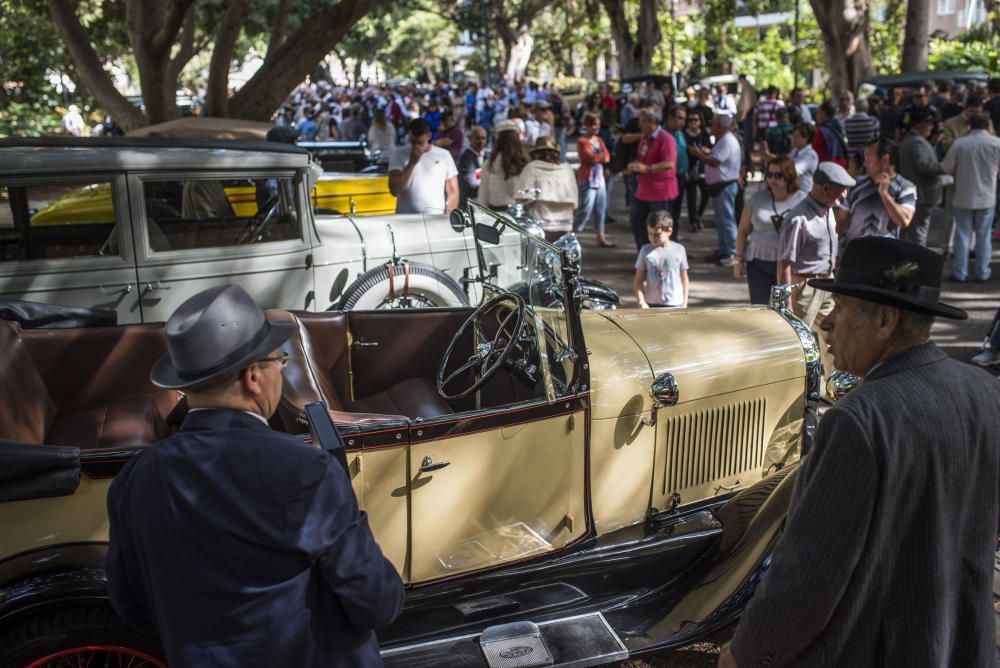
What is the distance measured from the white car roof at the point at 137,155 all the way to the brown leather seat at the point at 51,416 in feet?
5.87

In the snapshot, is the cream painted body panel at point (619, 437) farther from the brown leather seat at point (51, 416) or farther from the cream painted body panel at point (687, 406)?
the brown leather seat at point (51, 416)

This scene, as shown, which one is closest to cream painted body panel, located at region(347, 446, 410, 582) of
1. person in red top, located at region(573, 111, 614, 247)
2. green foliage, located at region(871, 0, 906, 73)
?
person in red top, located at region(573, 111, 614, 247)

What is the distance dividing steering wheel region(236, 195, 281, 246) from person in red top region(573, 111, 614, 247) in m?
5.44

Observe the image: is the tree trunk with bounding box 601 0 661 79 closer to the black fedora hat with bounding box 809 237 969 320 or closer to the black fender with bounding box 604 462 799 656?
the black fender with bounding box 604 462 799 656

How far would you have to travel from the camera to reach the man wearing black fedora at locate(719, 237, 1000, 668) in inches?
76.2

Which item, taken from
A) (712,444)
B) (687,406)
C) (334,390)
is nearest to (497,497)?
(687,406)

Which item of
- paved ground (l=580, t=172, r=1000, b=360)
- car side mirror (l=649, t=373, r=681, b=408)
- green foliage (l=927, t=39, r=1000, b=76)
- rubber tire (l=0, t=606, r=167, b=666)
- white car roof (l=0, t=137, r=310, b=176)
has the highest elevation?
green foliage (l=927, t=39, r=1000, b=76)

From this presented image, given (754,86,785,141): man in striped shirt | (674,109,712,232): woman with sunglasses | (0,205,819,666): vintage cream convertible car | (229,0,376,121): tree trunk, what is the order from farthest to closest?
(754,86,785,141): man in striped shirt → (674,109,712,232): woman with sunglasses → (229,0,376,121): tree trunk → (0,205,819,666): vintage cream convertible car

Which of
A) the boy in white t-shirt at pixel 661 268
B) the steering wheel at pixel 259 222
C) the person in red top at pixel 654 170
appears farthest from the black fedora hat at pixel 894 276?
the person in red top at pixel 654 170

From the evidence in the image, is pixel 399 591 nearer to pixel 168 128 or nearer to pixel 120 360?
pixel 120 360

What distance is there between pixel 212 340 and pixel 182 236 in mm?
4352

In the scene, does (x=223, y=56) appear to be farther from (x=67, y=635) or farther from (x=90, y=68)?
(x=67, y=635)

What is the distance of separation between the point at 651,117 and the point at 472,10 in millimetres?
45803

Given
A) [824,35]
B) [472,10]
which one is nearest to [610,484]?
[824,35]
